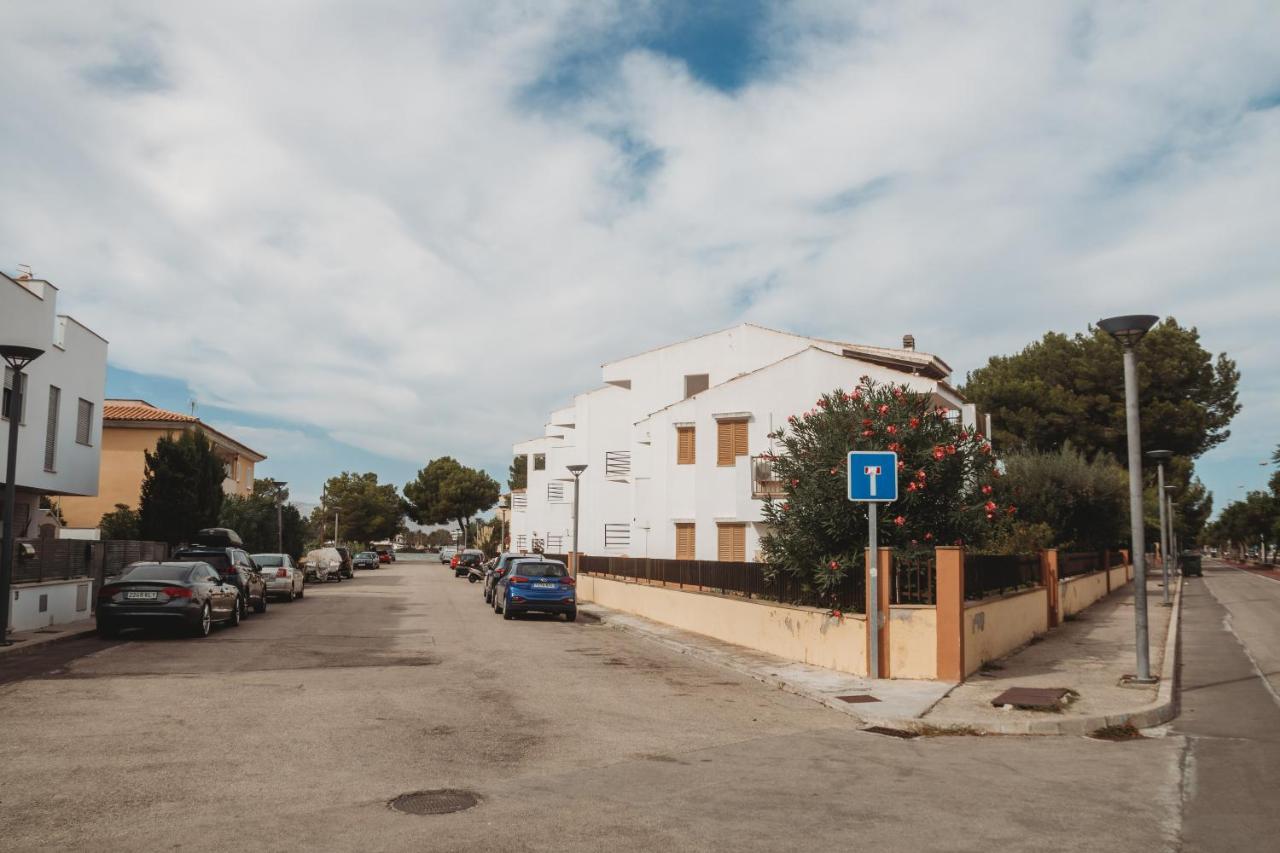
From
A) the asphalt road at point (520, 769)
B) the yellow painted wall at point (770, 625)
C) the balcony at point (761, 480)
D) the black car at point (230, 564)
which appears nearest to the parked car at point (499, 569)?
the yellow painted wall at point (770, 625)

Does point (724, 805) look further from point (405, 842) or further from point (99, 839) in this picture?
point (99, 839)

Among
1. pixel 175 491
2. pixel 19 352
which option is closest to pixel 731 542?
pixel 175 491

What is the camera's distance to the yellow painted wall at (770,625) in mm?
13508

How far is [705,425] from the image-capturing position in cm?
3172

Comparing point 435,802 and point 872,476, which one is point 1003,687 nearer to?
point 872,476

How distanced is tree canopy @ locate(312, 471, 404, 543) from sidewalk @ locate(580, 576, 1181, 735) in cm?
9380

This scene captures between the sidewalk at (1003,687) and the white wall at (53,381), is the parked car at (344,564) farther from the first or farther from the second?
the sidewalk at (1003,687)

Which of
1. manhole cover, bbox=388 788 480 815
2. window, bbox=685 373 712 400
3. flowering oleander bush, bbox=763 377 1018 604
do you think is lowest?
manhole cover, bbox=388 788 480 815

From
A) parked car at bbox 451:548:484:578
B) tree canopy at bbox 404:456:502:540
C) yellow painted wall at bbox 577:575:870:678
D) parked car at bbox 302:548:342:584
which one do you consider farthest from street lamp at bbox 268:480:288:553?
tree canopy at bbox 404:456:502:540

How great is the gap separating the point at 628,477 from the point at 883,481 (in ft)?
99.4

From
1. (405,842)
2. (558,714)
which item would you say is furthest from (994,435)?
(405,842)

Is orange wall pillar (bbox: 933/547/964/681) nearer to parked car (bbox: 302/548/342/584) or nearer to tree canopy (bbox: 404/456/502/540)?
parked car (bbox: 302/548/342/584)

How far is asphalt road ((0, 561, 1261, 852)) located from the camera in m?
5.65

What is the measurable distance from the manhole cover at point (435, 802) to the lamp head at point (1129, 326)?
1015 cm
